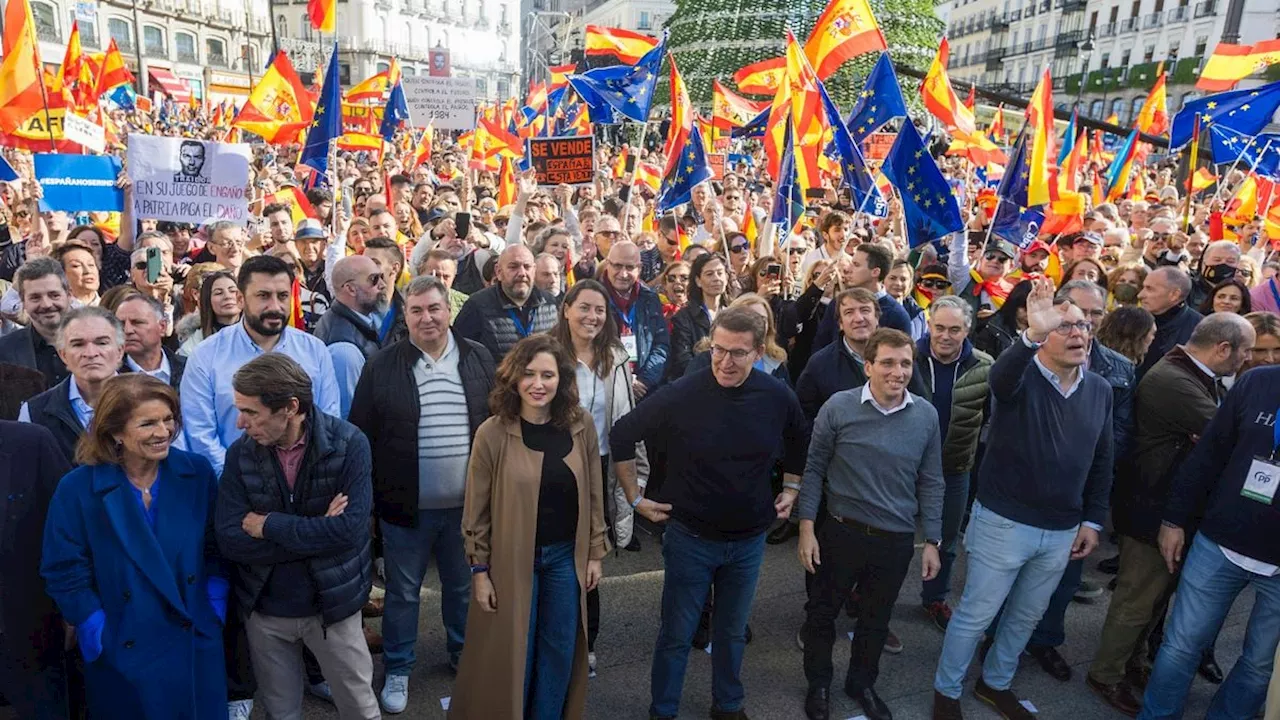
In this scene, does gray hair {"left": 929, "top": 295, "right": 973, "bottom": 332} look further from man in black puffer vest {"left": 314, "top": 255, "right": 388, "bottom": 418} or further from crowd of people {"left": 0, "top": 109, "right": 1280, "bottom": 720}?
man in black puffer vest {"left": 314, "top": 255, "right": 388, "bottom": 418}

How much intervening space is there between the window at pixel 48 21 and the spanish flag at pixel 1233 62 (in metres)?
50.1

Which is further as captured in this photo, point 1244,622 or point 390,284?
point 390,284

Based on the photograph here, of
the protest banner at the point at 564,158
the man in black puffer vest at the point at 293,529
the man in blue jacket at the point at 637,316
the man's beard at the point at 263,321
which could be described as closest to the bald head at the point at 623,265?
the man in blue jacket at the point at 637,316

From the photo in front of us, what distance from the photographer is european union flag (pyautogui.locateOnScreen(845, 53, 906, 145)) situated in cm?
793

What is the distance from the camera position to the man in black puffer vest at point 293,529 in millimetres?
2861

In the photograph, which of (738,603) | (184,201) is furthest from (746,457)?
(184,201)

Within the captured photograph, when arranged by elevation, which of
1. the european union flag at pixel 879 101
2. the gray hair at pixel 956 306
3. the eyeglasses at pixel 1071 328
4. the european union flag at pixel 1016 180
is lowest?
the gray hair at pixel 956 306

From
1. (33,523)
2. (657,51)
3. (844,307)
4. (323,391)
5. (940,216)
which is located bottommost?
(33,523)

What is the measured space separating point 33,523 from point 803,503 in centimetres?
299

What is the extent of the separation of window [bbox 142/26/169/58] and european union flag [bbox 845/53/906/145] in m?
53.0

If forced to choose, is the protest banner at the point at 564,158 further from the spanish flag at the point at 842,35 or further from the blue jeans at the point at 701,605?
the blue jeans at the point at 701,605

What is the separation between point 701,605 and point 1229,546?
220cm

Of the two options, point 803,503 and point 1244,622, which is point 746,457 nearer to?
point 803,503

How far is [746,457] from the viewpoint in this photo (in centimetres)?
348
